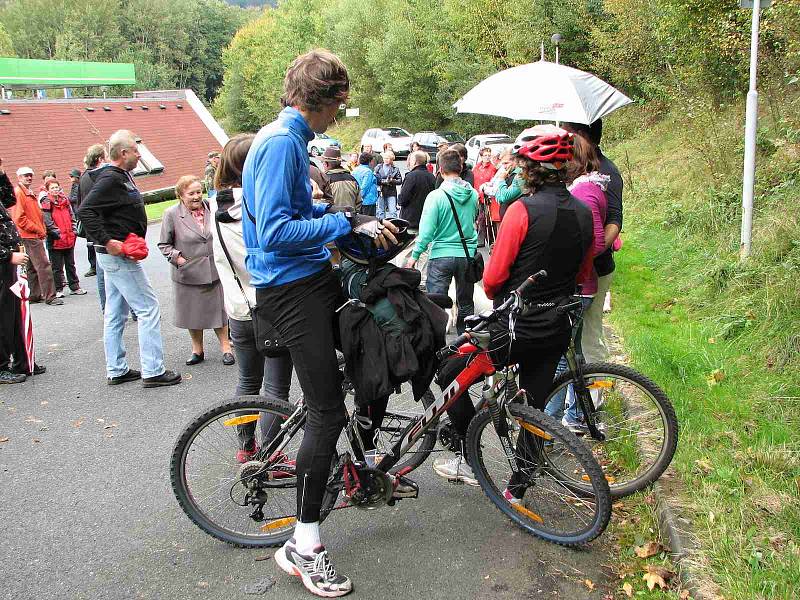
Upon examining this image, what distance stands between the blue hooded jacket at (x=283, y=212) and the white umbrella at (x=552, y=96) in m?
2.87

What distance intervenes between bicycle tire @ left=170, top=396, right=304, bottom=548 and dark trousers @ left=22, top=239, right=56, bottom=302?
24.0ft

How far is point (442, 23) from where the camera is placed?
150 feet

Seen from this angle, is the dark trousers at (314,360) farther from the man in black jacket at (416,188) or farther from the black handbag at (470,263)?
the man in black jacket at (416,188)

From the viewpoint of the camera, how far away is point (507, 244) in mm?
3625

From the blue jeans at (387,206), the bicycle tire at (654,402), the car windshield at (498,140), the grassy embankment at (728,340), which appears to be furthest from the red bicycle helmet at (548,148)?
the car windshield at (498,140)

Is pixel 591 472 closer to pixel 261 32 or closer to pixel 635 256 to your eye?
pixel 635 256

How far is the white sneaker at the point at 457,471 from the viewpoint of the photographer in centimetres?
429

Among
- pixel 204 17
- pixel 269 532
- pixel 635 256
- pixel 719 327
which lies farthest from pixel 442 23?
pixel 204 17

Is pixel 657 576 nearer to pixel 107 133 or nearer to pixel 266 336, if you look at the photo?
pixel 266 336

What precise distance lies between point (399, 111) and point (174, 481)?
50.7 metres

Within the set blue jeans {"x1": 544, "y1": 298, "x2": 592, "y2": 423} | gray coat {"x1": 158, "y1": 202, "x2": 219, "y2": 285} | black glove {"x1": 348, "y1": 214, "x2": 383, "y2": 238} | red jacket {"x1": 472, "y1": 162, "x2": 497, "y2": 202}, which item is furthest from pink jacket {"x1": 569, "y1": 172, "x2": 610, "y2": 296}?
red jacket {"x1": 472, "y1": 162, "x2": 497, "y2": 202}

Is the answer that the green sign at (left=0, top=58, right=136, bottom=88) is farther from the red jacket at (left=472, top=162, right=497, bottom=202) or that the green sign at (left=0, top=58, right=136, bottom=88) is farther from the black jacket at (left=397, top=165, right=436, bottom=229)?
the black jacket at (left=397, top=165, right=436, bottom=229)

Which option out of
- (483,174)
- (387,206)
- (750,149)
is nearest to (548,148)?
(750,149)

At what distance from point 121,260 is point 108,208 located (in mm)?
442
